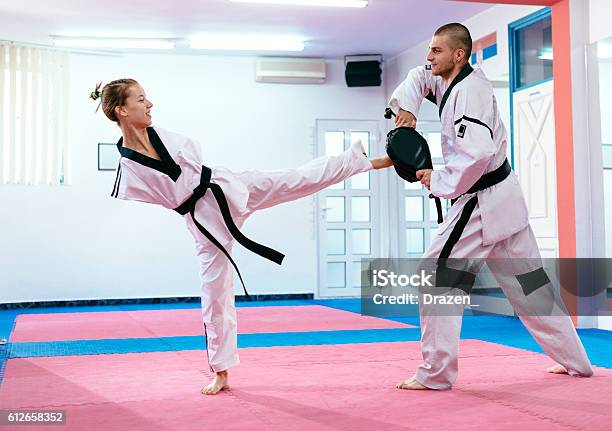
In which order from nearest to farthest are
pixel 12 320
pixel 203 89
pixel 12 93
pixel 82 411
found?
pixel 82 411 → pixel 12 320 → pixel 12 93 → pixel 203 89

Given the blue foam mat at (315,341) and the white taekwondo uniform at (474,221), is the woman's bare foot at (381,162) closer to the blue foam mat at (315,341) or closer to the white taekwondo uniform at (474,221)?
the white taekwondo uniform at (474,221)

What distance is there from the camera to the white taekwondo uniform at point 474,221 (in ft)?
10.1

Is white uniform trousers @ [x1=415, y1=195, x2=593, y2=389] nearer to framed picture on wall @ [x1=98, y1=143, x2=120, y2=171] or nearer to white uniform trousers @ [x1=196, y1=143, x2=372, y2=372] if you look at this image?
white uniform trousers @ [x1=196, y1=143, x2=372, y2=372]

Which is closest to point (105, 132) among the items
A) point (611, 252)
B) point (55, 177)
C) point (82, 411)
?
point (55, 177)

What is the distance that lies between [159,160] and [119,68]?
20.3ft

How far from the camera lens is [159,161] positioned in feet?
10.5

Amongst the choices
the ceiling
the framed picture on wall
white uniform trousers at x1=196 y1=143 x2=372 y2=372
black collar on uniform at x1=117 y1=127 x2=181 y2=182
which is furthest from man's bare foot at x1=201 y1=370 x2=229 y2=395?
the framed picture on wall

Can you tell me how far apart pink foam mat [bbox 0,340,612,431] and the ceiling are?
404 centimetres

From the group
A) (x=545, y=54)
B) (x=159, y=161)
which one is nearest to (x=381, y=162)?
(x=159, y=161)

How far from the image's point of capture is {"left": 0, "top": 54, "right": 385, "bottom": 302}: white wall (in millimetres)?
8711

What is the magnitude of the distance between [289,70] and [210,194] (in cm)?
629

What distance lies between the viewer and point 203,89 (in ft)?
30.5

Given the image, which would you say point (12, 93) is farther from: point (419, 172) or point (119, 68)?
point (419, 172)

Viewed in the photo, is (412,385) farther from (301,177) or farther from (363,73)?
(363,73)
